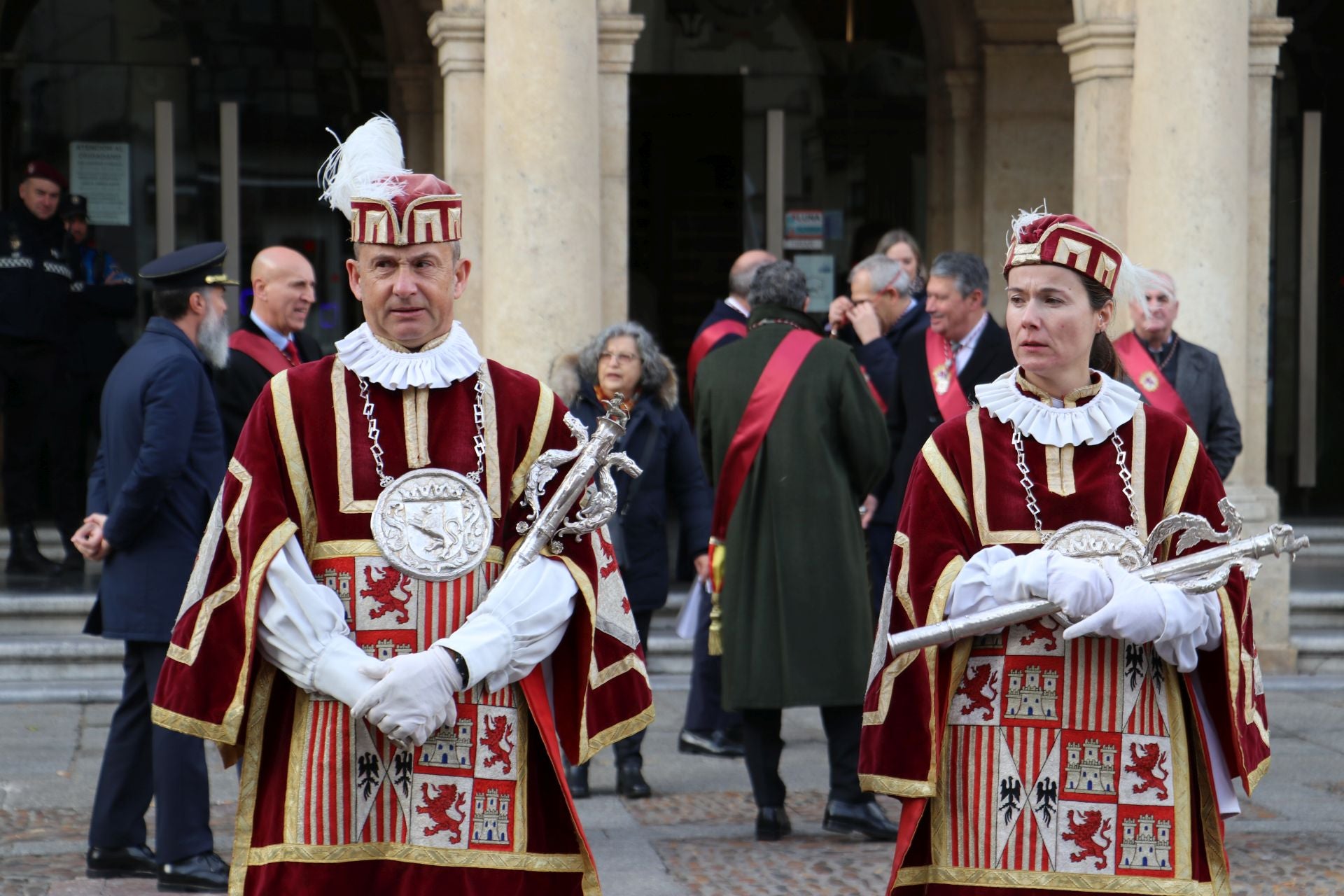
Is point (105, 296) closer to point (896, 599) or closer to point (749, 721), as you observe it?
point (749, 721)

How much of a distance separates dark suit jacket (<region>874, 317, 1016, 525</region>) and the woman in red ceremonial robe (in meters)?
3.22

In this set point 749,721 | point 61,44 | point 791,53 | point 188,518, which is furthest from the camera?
point 791,53

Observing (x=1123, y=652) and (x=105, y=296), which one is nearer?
(x=1123, y=652)

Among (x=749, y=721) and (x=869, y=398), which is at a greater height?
(x=869, y=398)

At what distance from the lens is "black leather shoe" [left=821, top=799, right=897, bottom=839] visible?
6.09m

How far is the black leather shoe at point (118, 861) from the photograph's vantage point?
557 centimetres

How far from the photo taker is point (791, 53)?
12.7 meters

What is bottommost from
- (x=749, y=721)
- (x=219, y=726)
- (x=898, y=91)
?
(x=749, y=721)

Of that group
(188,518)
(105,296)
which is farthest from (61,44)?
(188,518)

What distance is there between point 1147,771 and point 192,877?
3129mm

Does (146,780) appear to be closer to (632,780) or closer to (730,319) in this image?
(632,780)

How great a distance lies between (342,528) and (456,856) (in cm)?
60

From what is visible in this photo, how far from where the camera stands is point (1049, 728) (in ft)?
11.1

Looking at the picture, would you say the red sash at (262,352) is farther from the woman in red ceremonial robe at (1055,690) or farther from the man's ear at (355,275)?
the woman in red ceremonial robe at (1055,690)
